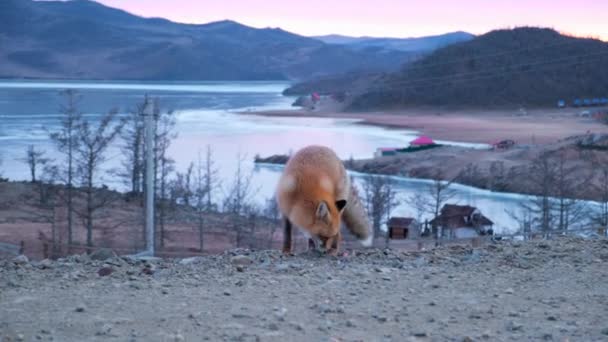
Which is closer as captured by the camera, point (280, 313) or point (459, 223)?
point (280, 313)

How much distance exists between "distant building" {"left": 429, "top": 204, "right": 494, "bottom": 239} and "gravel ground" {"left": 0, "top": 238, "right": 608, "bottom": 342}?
1598 centimetres

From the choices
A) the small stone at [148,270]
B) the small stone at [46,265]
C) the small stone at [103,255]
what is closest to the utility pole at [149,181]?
the small stone at [103,255]

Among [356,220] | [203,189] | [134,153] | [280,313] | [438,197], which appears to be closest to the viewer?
[280,313]

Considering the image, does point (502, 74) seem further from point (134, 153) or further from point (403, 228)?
point (403, 228)

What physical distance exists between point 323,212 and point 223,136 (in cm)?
3728

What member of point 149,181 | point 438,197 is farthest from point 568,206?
point 149,181

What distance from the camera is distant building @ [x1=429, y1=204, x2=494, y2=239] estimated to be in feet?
82.2

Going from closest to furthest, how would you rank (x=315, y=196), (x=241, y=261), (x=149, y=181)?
(x=241, y=261) < (x=315, y=196) < (x=149, y=181)

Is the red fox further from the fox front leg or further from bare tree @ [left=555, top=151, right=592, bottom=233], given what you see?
bare tree @ [left=555, top=151, right=592, bottom=233]

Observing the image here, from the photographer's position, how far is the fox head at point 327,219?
340 inches

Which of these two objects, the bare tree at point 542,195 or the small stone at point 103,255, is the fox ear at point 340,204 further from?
the bare tree at point 542,195

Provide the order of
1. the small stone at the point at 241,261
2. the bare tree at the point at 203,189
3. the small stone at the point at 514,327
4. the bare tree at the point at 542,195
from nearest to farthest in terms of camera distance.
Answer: the small stone at the point at 514,327 → the small stone at the point at 241,261 → the bare tree at the point at 542,195 → the bare tree at the point at 203,189

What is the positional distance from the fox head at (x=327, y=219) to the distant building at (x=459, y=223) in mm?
15932

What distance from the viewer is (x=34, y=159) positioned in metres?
30.7
